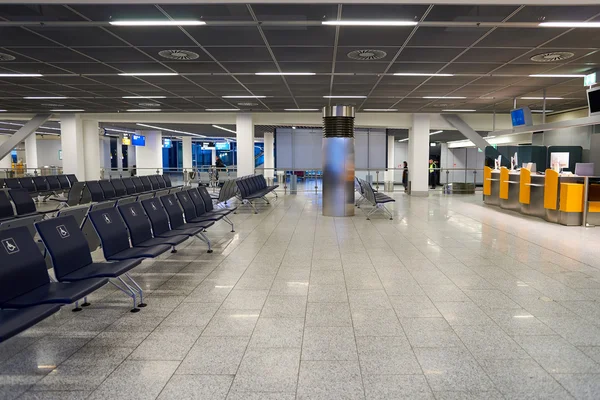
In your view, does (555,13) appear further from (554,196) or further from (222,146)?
(222,146)

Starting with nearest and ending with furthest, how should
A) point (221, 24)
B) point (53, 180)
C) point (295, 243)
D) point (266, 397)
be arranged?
point (266, 397), point (221, 24), point (295, 243), point (53, 180)

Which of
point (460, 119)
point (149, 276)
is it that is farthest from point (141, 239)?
point (460, 119)

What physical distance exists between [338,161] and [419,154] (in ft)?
24.2

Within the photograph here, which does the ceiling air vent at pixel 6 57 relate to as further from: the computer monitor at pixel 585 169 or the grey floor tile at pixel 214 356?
the computer monitor at pixel 585 169

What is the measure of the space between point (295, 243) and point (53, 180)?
8.12 meters

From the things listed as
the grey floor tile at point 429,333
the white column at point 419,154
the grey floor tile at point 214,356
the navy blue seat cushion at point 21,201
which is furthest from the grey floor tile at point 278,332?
the white column at point 419,154

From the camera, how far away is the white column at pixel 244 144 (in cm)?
1673

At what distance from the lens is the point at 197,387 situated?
2.51m

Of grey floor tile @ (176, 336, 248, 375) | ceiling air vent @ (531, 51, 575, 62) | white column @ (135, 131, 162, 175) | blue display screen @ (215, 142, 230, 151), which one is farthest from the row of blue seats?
blue display screen @ (215, 142, 230, 151)

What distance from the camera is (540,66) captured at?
26.0 ft

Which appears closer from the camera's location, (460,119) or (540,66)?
(540,66)

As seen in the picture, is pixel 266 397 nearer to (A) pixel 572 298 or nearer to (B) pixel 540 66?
(A) pixel 572 298

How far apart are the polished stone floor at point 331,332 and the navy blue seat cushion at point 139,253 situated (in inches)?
16.6

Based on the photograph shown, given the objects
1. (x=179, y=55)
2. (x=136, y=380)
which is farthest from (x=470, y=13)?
(x=136, y=380)
